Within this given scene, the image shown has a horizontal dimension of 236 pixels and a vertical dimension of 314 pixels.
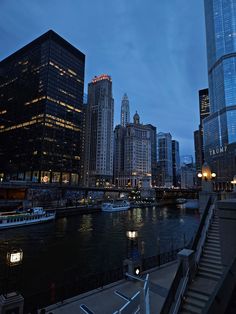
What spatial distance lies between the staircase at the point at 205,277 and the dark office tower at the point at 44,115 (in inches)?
5434

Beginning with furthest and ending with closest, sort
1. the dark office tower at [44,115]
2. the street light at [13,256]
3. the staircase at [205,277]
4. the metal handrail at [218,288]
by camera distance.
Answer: the dark office tower at [44,115], the street light at [13,256], the staircase at [205,277], the metal handrail at [218,288]

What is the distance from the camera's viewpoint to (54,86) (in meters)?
159

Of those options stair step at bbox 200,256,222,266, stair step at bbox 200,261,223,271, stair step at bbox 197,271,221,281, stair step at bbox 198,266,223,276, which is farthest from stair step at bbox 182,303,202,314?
stair step at bbox 200,256,222,266

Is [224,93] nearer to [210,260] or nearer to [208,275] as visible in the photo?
[210,260]

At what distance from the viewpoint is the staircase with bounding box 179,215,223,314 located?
12394 millimetres

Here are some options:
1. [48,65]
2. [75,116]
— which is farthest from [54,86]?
[75,116]

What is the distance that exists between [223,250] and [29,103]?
7004 inches

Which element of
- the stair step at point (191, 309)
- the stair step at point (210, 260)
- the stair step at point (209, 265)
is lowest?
the stair step at point (191, 309)

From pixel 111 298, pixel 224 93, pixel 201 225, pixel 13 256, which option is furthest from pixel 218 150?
pixel 13 256

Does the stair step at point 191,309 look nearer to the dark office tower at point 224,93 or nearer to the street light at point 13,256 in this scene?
the street light at point 13,256

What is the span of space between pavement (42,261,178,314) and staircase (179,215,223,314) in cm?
177

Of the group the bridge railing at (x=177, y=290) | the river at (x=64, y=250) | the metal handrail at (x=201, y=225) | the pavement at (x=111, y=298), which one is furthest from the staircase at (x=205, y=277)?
the river at (x=64, y=250)

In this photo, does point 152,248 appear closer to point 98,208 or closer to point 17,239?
point 17,239

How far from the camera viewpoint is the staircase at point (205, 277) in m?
12.4
